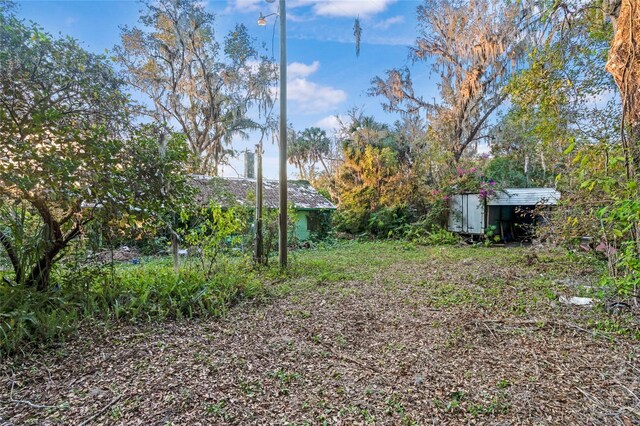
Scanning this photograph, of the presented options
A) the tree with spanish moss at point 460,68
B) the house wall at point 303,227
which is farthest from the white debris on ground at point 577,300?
the tree with spanish moss at point 460,68

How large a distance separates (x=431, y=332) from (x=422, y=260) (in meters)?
5.46

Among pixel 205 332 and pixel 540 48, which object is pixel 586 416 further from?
pixel 540 48

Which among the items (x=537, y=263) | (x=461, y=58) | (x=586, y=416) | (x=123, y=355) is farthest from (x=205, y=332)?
(x=461, y=58)

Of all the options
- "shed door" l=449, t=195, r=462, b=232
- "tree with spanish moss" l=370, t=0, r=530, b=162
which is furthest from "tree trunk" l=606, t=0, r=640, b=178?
"shed door" l=449, t=195, r=462, b=232

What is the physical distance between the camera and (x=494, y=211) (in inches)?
506

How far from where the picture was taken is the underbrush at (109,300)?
3105 mm

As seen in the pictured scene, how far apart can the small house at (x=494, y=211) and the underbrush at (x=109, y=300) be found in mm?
10397

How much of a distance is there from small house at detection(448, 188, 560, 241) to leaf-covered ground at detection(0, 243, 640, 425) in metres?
8.30

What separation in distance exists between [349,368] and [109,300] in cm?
310

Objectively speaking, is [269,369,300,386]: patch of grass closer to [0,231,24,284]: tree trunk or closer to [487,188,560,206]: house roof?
[0,231,24,284]: tree trunk

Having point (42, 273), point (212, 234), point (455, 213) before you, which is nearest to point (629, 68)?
point (212, 234)

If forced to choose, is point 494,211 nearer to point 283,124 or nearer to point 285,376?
point 283,124

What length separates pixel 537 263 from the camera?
24.2ft

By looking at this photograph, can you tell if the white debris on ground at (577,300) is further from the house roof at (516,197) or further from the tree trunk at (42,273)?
the house roof at (516,197)
